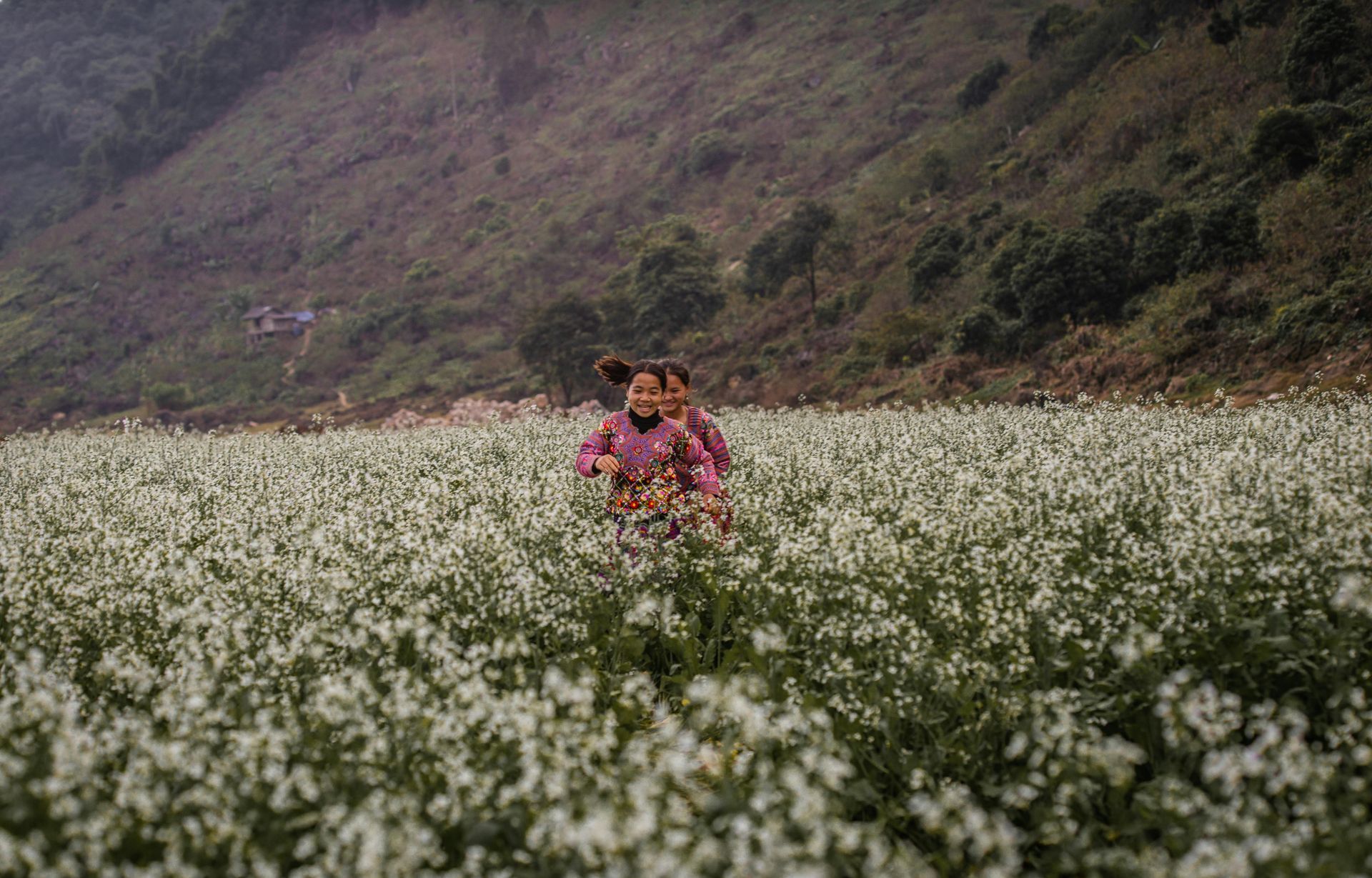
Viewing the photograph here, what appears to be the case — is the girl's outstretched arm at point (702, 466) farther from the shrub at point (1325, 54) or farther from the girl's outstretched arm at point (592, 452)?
the shrub at point (1325, 54)

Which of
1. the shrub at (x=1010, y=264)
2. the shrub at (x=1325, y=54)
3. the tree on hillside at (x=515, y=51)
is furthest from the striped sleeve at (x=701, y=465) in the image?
the tree on hillside at (x=515, y=51)

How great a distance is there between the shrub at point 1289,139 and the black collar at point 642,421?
29924mm

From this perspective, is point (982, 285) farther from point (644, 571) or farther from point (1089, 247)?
point (644, 571)

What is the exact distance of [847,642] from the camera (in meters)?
5.43

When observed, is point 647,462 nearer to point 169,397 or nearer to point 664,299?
point 664,299

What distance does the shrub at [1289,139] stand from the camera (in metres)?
27.4

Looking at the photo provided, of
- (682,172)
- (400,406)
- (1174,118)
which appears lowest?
(400,406)

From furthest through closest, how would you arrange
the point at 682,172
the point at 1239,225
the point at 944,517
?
the point at 682,172 < the point at 1239,225 < the point at 944,517

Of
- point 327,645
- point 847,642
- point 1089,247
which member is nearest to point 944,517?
point 847,642

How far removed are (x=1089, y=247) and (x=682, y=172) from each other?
7219 centimetres

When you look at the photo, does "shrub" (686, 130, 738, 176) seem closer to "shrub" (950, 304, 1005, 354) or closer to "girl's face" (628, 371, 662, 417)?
"shrub" (950, 304, 1005, 354)

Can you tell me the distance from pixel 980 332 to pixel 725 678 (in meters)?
29.3

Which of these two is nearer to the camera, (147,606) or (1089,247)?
(147,606)

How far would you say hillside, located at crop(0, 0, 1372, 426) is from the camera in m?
27.1
